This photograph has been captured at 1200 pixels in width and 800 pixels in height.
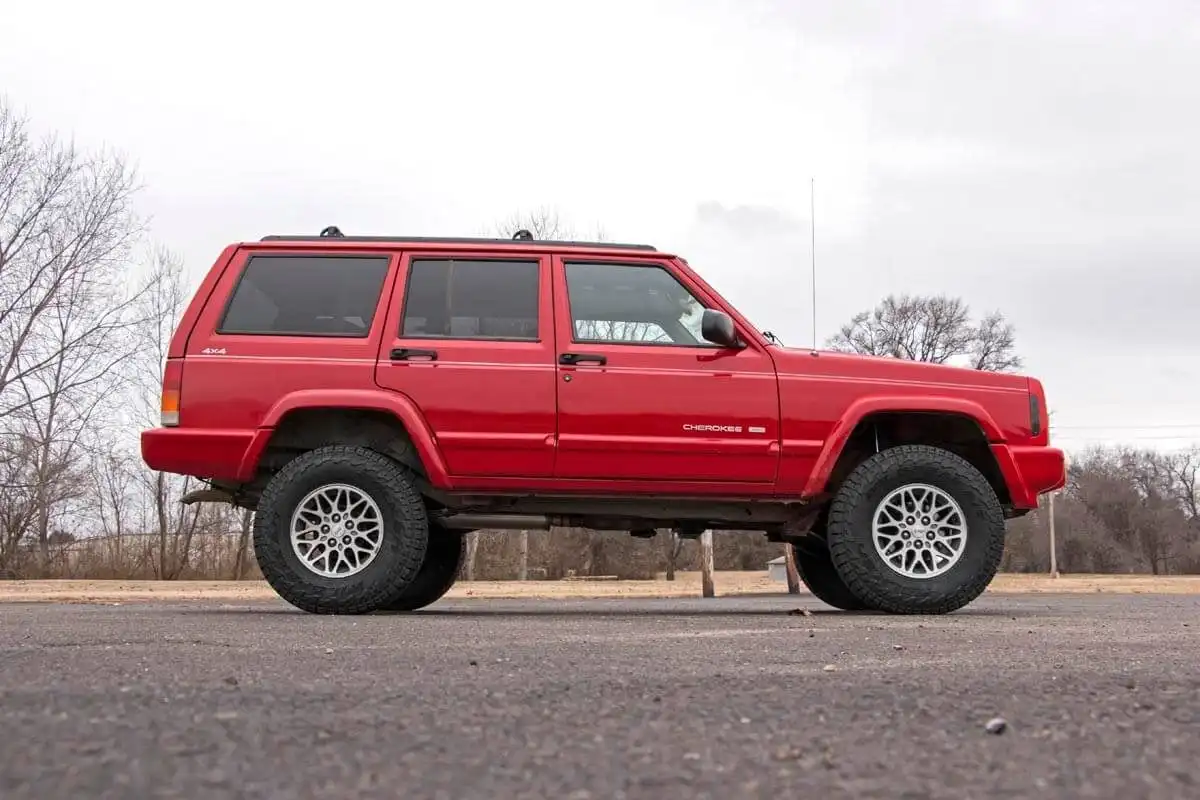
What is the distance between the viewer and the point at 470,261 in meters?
6.66

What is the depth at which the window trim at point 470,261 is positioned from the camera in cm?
643

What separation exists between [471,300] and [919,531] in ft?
9.32

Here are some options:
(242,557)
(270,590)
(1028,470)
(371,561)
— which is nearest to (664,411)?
(371,561)

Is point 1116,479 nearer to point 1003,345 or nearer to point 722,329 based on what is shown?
point 1003,345

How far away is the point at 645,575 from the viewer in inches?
1250

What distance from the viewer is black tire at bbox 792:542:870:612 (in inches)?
294

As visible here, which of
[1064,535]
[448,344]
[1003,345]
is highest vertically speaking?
[1003,345]

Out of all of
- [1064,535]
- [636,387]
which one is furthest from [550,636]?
[1064,535]

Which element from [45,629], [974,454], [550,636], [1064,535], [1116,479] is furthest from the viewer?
[1116,479]

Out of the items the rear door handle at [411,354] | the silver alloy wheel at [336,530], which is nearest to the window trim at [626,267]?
the rear door handle at [411,354]

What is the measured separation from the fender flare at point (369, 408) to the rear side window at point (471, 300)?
439 mm

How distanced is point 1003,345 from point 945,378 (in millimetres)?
29888

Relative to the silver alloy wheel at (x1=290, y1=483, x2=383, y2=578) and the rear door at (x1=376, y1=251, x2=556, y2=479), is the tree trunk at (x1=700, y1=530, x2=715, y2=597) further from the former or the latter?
the silver alloy wheel at (x1=290, y1=483, x2=383, y2=578)

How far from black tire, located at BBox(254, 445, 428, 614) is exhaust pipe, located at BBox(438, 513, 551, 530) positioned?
1.31 ft
